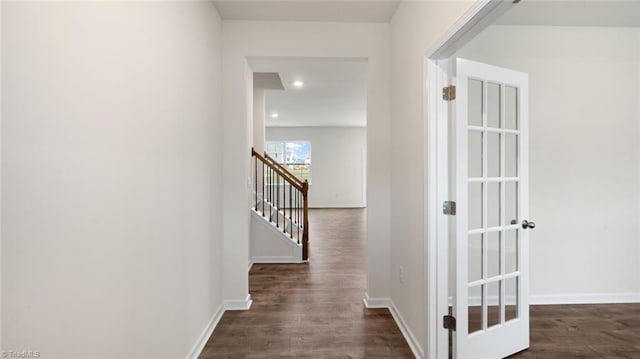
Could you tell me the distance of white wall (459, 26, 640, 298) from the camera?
2.89m

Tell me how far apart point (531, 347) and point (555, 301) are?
1040 mm

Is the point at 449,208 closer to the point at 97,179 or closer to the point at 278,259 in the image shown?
the point at 97,179

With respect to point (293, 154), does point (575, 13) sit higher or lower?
higher

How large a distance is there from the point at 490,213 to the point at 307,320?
5.55ft

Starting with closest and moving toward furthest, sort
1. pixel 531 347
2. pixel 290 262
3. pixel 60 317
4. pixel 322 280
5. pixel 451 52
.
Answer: pixel 60 317 < pixel 451 52 < pixel 531 347 < pixel 322 280 < pixel 290 262

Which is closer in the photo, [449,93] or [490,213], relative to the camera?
[449,93]

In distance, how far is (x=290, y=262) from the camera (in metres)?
4.36

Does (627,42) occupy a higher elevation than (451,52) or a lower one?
higher

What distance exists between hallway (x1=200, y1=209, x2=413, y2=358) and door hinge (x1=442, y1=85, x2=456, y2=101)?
5.71ft

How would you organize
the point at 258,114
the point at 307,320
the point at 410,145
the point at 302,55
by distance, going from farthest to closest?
the point at 258,114, the point at 302,55, the point at 307,320, the point at 410,145

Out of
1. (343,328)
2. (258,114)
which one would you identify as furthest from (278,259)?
(258,114)

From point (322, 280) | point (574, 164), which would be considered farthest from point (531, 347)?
point (322, 280)

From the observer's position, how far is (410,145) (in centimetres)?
224

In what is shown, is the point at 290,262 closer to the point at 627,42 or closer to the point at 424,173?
the point at 424,173
